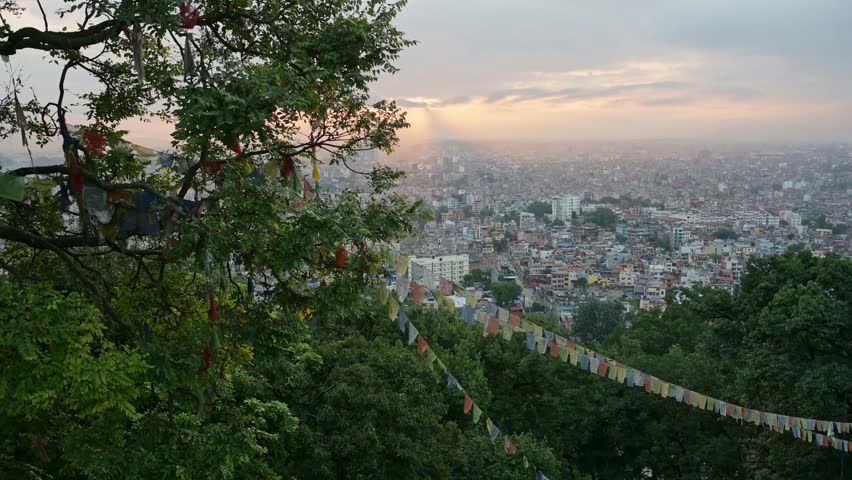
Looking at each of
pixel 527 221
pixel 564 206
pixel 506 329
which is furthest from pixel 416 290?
pixel 564 206

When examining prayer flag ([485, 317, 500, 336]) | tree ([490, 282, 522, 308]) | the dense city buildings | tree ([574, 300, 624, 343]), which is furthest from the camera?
the dense city buildings

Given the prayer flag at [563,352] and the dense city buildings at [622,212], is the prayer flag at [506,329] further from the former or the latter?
the dense city buildings at [622,212]

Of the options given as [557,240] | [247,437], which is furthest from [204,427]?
[557,240]

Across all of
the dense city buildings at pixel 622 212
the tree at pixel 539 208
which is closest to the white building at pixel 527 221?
the dense city buildings at pixel 622 212

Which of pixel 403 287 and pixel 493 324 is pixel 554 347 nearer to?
pixel 493 324

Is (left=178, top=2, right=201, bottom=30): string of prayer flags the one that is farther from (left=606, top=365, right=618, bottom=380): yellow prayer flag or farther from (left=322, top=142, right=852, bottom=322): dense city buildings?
(left=322, top=142, right=852, bottom=322): dense city buildings

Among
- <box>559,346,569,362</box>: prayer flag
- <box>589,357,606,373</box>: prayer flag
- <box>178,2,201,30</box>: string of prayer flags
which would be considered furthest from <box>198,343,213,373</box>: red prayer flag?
<box>589,357,606,373</box>: prayer flag
